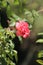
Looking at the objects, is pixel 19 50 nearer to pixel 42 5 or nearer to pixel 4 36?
pixel 42 5

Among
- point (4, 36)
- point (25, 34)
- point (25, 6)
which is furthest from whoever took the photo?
point (25, 6)

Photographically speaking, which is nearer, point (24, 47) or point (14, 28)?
point (14, 28)

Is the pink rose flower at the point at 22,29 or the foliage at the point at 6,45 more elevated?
the pink rose flower at the point at 22,29

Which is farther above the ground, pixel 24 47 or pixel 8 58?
pixel 24 47

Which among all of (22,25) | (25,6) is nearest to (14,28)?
(22,25)

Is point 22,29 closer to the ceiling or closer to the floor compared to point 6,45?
closer to the ceiling

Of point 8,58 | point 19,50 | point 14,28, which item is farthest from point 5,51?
point 19,50

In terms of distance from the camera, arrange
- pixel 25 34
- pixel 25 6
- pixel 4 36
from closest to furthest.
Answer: pixel 4 36, pixel 25 34, pixel 25 6

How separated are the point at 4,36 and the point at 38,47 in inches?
43.7

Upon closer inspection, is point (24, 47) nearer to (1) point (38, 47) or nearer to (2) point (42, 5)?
(1) point (38, 47)

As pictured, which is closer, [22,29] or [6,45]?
[6,45]

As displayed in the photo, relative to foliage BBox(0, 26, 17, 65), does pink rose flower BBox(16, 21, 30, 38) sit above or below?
above

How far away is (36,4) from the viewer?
11.0 ft

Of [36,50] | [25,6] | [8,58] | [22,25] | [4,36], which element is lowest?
[8,58]
